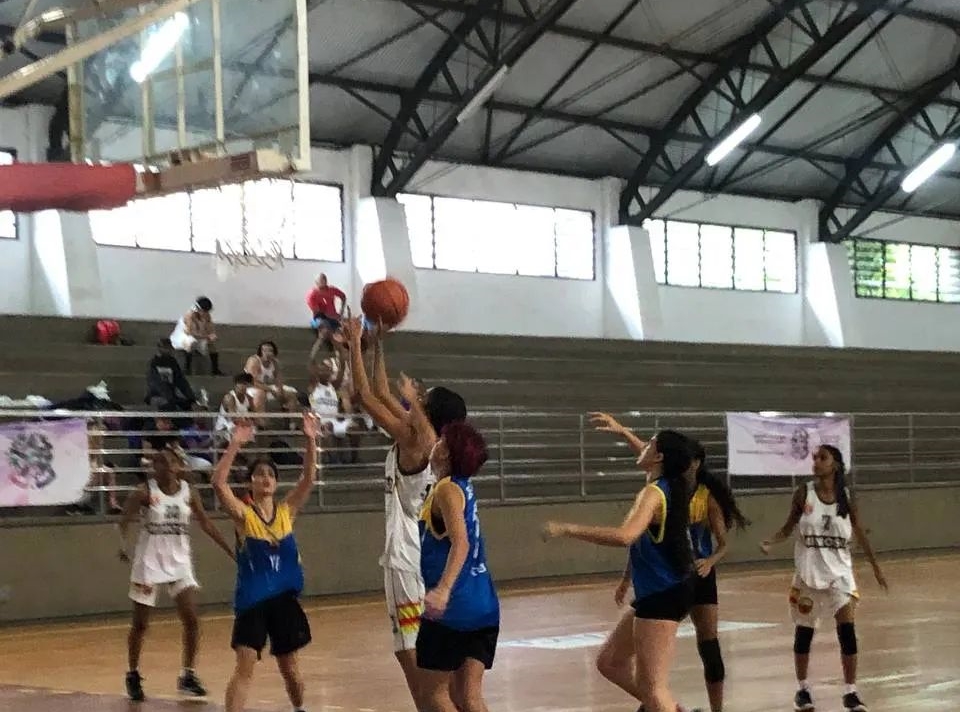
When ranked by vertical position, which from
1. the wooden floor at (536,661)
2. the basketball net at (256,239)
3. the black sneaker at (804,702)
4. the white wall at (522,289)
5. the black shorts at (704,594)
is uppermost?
the white wall at (522,289)

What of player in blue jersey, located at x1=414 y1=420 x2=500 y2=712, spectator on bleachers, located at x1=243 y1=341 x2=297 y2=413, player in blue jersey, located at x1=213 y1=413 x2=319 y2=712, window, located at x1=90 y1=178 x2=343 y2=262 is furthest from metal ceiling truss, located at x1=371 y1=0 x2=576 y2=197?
player in blue jersey, located at x1=414 y1=420 x2=500 y2=712

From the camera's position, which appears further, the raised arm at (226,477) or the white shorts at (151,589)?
the white shorts at (151,589)

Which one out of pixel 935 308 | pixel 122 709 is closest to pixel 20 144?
pixel 122 709

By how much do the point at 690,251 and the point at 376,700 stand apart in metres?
23.9

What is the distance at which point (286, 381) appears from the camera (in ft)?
69.2

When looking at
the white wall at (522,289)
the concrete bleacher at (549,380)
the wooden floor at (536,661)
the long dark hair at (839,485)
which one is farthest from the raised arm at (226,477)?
the white wall at (522,289)

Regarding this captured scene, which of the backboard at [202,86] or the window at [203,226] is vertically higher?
the window at [203,226]

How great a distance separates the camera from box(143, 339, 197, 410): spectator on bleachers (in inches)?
703

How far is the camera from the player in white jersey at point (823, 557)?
32.5 ft

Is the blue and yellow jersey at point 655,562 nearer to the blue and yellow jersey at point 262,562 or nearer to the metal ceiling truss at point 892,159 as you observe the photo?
the blue and yellow jersey at point 262,562

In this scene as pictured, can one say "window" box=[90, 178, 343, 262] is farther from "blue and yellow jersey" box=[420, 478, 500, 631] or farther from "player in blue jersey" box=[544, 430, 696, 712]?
"blue and yellow jersey" box=[420, 478, 500, 631]

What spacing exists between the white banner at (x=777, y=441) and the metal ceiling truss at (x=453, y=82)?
24.5ft

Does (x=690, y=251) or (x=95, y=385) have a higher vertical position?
(x=690, y=251)

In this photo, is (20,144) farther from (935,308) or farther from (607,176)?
(935,308)
